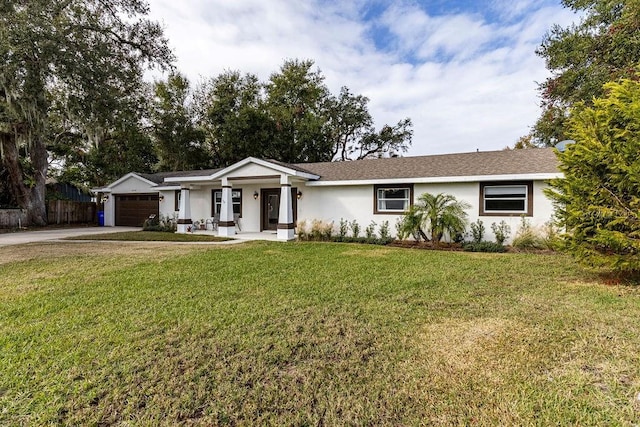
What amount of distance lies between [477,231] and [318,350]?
30.7ft

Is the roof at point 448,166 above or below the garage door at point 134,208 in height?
above

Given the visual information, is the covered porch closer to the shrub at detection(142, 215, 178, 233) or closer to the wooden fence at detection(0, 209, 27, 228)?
the shrub at detection(142, 215, 178, 233)

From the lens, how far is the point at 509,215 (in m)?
10.4

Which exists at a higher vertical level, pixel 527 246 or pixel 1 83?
pixel 1 83

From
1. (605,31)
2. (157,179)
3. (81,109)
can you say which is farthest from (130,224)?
(605,31)

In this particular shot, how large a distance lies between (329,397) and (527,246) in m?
9.53

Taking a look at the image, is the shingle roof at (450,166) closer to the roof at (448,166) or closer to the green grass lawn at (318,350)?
the roof at (448,166)

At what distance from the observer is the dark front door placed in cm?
1448

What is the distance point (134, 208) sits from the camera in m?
18.4

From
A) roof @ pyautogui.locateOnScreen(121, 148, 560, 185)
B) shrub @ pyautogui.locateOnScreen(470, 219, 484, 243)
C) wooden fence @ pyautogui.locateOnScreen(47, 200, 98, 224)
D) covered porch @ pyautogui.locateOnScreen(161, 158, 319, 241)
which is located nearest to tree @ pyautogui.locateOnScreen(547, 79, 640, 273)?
roof @ pyautogui.locateOnScreen(121, 148, 560, 185)

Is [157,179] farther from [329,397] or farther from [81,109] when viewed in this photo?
[329,397]

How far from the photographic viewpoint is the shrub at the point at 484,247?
9.71 meters

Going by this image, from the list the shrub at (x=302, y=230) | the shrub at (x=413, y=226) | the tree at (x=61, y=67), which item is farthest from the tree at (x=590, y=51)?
the tree at (x=61, y=67)

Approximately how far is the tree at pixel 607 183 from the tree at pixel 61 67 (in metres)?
15.8
